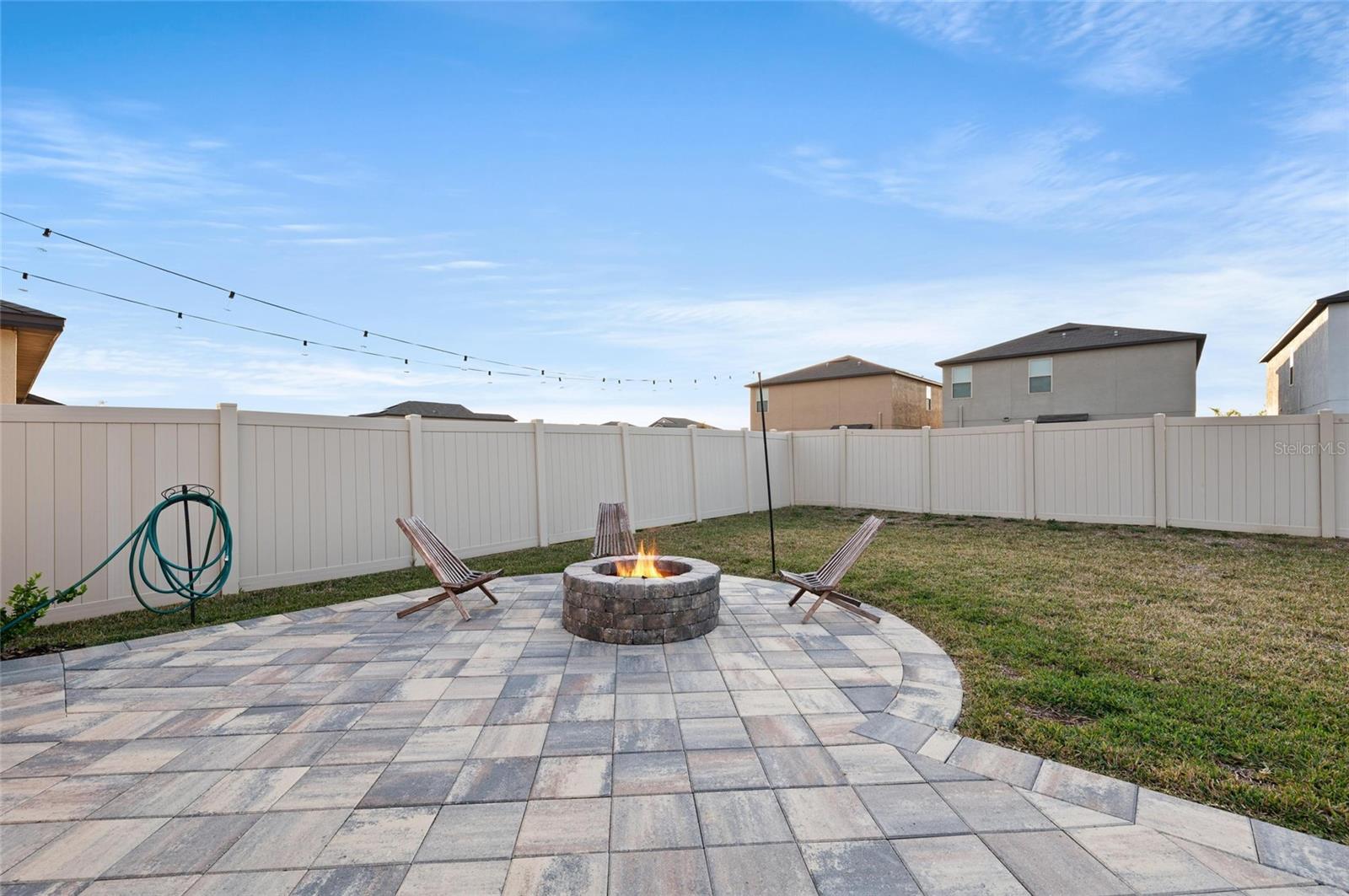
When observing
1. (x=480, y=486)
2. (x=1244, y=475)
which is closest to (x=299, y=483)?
(x=480, y=486)

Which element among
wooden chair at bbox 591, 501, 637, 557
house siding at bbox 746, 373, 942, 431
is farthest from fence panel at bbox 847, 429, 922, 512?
house siding at bbox 746, 373, 942, 431

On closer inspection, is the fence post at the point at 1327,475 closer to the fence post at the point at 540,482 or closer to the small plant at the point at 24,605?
the fence post at the point at 540,482

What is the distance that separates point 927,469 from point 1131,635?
8.58 m

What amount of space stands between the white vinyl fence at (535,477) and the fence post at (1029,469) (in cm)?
3

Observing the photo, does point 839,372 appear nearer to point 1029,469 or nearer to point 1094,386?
point 1094,386

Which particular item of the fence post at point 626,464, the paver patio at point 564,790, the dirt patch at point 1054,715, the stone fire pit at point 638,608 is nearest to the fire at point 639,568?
the stone fire pit at point 638,608

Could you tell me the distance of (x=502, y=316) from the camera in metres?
15.6

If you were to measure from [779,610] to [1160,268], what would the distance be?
38.4ft

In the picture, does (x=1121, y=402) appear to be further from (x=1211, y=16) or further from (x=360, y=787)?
(x=360, y=787)

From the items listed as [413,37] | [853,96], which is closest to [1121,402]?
[853,96]

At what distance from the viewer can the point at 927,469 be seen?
13070 millimetres

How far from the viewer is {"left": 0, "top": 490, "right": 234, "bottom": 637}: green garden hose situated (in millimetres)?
4730

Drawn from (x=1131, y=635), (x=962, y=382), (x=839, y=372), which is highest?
(x=839, y=372)

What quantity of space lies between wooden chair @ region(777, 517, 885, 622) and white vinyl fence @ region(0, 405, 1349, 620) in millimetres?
5288
